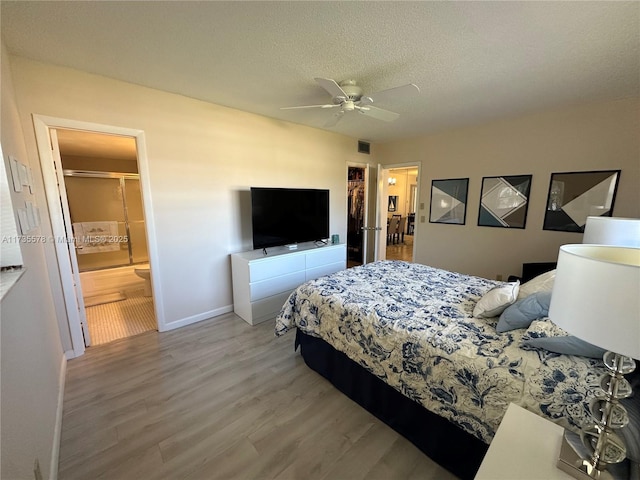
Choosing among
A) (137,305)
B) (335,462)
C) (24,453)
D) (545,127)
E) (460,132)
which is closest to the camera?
(24,453)

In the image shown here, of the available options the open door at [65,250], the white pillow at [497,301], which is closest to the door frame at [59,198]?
the open door at [65,250]

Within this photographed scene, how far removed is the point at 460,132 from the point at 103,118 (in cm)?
425

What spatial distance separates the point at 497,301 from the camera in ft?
5.35

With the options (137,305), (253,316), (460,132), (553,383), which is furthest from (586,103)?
(137,305)

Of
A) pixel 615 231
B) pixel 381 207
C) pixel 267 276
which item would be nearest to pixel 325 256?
pixel 267 276

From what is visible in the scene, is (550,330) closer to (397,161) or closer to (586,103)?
(586,103)

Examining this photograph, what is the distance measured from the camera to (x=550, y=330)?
1.28 metres

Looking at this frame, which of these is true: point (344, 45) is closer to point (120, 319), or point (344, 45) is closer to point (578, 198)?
point (578, 198)

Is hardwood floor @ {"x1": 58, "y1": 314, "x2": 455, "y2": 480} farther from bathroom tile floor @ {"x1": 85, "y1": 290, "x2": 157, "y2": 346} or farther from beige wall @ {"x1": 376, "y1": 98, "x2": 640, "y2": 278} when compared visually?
beige wall @ {"x1": 376, "y1": 98, "x2": 640, "y2": 278}

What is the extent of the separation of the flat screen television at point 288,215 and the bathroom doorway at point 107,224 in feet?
5.78

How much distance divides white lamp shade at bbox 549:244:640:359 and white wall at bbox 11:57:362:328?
3033mm

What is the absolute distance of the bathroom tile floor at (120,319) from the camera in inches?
109

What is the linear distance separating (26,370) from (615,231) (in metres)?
3.54

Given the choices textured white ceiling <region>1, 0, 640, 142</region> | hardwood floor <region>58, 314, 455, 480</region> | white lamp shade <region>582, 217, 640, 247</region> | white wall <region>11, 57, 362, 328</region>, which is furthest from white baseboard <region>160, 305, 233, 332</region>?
white lamp shade <region>582, 217, 640, 247</region>
